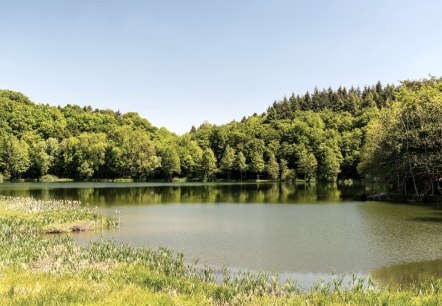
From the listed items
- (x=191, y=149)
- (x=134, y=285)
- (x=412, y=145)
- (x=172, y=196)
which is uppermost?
(x=191, y=149)

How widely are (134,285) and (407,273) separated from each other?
41.8 feet

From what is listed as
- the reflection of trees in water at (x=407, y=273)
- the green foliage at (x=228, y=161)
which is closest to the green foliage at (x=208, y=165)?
the green foliage at (x=228, y=161)

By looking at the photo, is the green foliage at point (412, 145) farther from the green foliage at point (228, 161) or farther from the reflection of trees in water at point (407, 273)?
the green foliage at point (228, 161)

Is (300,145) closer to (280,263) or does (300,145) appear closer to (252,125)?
(252,125)

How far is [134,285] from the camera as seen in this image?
43.0 ft

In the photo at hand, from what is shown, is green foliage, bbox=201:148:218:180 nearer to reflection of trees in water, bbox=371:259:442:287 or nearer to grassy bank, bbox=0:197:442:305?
grassy bank, bbox=0:197:442:305

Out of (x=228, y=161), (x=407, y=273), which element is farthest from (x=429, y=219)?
(x=228, y=161)

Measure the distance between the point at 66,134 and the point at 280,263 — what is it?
513 ft

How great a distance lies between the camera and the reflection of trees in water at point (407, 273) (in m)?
17.1

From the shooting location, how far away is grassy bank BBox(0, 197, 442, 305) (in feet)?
37.0

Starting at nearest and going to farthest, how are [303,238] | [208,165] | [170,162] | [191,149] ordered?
[303,238] → [208,165] → [170,162] → [191,149]

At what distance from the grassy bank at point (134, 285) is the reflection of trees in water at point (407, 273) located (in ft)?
5.08

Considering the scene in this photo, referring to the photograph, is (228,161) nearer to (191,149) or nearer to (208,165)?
(208,165)

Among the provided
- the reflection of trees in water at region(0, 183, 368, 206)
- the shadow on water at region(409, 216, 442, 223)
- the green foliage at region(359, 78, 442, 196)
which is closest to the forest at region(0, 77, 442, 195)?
the green foliage at region(359, 78, 442, 196)
